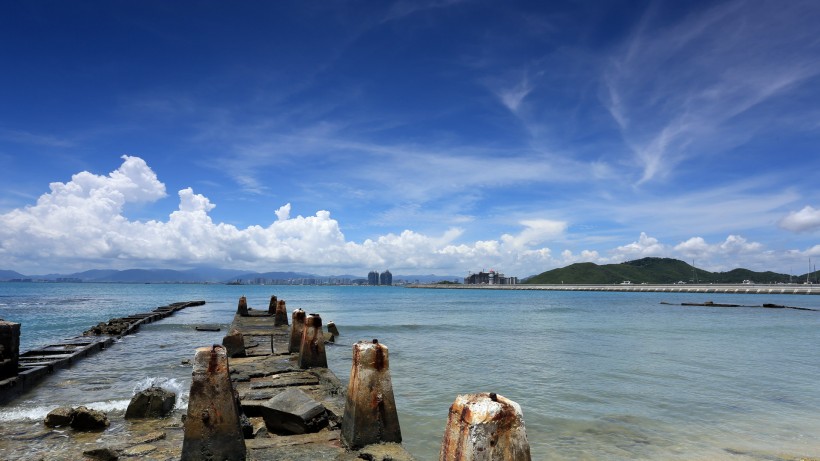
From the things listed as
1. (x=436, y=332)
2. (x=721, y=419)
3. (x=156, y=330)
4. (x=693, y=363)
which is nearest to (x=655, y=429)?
(x=721, y=419)

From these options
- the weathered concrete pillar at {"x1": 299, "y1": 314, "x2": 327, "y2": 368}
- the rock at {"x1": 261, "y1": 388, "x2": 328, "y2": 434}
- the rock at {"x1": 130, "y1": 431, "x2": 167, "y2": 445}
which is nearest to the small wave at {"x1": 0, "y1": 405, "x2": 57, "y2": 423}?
the rock at {"x1": 130, "y1": 431, "x2": 167, "y2": 445}

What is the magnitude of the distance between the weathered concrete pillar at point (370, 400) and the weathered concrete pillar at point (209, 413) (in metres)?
1.55

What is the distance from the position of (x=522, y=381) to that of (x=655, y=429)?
516 centimetres

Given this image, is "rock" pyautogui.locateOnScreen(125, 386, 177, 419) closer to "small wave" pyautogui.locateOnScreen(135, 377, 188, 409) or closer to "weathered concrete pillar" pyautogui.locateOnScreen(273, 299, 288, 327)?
"small wave" pyautogui.locateOnScreen(135, 377, 188, 409)

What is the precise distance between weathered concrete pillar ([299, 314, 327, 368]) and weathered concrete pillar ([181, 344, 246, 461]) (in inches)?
254

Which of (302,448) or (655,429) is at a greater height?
(302,448)

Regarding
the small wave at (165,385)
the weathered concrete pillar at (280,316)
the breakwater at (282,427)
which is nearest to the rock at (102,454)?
the breakwater at (282,427)

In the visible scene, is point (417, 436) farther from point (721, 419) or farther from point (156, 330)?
point (156, 330)

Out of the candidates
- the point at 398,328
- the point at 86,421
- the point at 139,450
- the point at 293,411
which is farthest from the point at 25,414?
the point at 398,328

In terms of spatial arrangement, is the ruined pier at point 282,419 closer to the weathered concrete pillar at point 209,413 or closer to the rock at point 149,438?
the weathered concrete pillar at point 209,413

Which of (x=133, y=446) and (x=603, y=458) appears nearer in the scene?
(x=133, y=446)

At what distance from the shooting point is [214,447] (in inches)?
240

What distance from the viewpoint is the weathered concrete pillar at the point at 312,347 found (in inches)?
498

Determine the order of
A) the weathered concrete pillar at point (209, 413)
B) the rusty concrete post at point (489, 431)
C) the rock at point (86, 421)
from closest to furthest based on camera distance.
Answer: the rusty concrete post at point (489, 431) < the weathered concrete pillar at point (209, 413) < the rock at point (86, 421)
